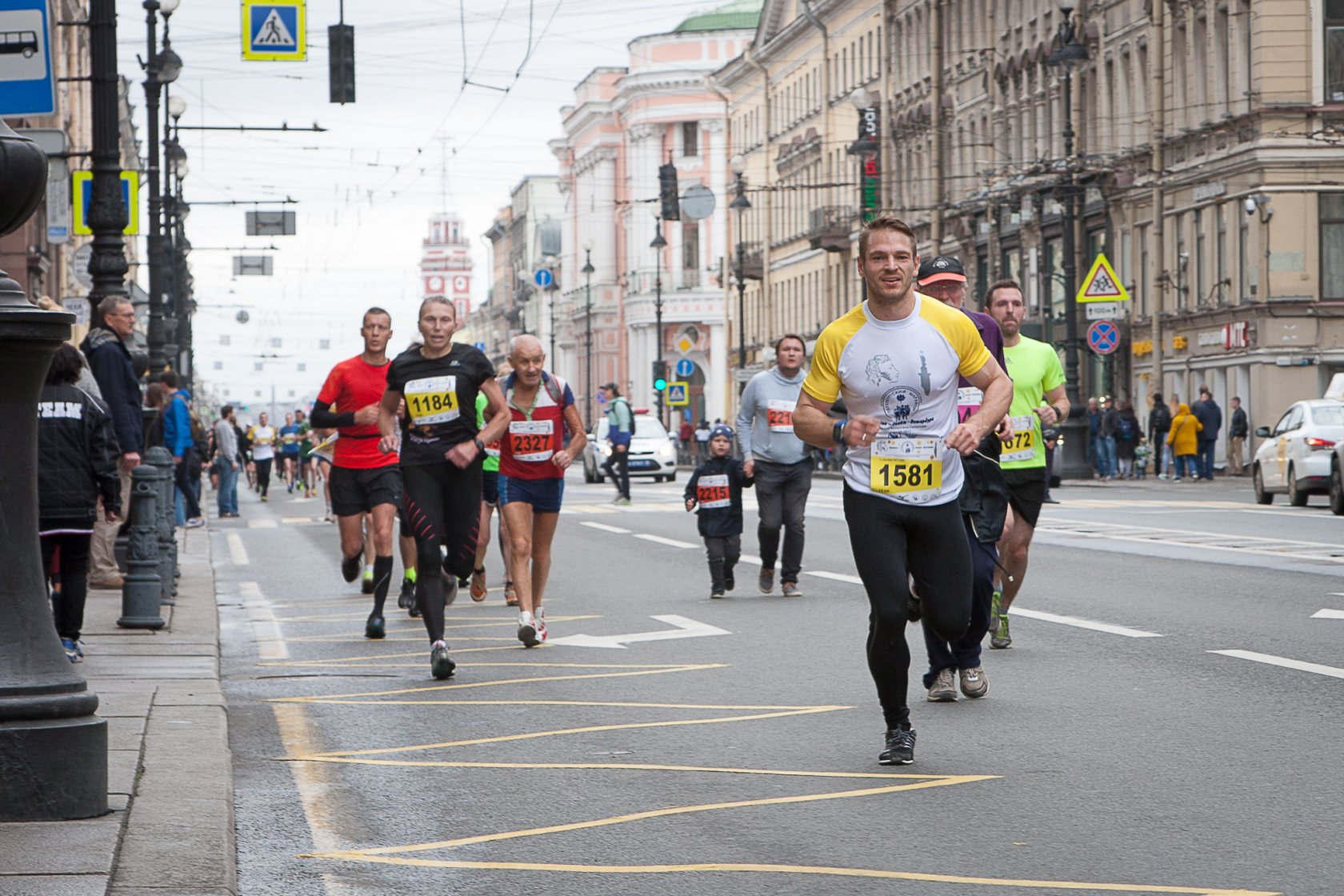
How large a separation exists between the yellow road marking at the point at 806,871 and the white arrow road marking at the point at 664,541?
17291 mm

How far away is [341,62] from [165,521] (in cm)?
1374

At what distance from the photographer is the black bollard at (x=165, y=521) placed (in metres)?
15.7

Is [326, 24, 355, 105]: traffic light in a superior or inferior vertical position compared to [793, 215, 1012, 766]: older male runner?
superior

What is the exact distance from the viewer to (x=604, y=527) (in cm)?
2866

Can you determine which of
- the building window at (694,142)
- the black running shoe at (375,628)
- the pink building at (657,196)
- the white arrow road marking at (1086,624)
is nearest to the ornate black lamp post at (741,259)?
the pink building at (657,196)

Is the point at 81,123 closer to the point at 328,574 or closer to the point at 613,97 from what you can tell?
the point at 328,574

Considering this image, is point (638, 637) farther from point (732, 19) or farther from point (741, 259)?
point (732, 19)

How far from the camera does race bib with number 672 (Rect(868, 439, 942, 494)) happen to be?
27.1 feet

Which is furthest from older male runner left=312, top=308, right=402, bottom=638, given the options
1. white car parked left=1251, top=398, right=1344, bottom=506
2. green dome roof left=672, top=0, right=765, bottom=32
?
green dome roof left=672, top=0, right=765, bottom=32

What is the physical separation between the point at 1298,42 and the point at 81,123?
35501 millimetres

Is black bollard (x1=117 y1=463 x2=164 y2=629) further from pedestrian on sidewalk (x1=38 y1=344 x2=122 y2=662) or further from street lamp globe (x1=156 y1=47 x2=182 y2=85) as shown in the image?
street lamp globe (x1=156 y1=47 x2=182 y2=85)

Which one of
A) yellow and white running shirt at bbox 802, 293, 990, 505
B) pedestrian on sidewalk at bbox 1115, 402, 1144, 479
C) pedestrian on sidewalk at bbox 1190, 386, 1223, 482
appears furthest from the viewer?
pedestrian on sidewalk at bbox 1115, 402, 1144, 479

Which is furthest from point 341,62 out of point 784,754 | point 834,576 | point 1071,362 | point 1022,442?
point 784,754

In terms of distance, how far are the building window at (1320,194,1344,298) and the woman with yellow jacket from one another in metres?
3.93
